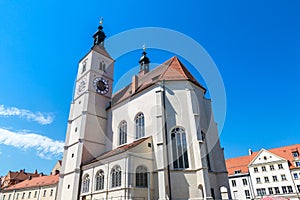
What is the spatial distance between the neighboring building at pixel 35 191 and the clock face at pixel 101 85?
56.9 feet

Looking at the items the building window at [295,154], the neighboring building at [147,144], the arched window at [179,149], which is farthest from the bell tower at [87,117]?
the building window at [295,154]

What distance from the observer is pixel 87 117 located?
23.2 meters

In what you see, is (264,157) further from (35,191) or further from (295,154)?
(35,191)

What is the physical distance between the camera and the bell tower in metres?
20.6

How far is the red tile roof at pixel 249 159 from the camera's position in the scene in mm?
35275

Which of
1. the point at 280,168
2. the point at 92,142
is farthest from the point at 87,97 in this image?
the point at 280,168

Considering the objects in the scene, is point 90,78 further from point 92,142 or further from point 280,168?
point 280,168

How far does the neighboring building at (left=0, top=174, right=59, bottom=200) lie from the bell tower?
1340cm

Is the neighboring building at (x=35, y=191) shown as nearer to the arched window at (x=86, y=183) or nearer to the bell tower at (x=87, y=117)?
the bell tower at (x=87, y=117)

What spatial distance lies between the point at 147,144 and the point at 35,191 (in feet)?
94.5

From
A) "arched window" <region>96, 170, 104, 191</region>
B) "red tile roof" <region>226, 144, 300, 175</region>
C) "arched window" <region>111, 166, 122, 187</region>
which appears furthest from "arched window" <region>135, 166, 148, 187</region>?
"red tile roof" <region>226, 144, 300, 175</region>

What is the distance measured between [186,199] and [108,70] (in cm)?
1952

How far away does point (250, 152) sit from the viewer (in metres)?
42.4

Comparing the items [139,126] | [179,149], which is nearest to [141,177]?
[179,149]
